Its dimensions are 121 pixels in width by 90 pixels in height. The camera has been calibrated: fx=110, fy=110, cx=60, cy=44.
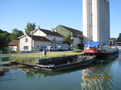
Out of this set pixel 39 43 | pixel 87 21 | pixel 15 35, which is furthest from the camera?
pixel 15 35

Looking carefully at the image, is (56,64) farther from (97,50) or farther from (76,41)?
(76,41)

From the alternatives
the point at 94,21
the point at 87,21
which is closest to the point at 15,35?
the point at 87,21

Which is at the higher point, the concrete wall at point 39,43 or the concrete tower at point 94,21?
the concrete tower at point 94,21

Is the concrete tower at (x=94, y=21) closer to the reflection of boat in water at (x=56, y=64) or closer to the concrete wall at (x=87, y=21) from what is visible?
the concrete wall at (x=87, y=21)

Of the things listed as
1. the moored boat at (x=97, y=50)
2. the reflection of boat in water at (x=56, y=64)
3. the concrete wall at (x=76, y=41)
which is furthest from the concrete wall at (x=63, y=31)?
the reflection of boat in water at (x=56, y=64)

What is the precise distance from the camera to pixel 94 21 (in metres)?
54.6

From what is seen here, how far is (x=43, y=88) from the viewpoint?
8.62 m

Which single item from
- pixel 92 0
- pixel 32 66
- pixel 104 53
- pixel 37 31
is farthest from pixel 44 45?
pixel 92 0

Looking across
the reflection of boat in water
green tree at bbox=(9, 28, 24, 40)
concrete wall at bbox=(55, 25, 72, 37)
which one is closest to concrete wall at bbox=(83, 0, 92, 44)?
concrete wall at bbox=(55, 25, 72, 37)

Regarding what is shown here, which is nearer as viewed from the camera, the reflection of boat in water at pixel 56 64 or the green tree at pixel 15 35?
the reflection of boat in water at pixel 56 64

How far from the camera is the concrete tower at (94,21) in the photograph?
177ft

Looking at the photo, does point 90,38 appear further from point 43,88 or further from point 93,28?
point 43,88

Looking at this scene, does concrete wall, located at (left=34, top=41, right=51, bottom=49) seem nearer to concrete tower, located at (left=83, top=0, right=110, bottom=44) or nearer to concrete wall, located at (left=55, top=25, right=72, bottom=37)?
concrete wall, located at (left=55, top=25, right=72, bottom=37)

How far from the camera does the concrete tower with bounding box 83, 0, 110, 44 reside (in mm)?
53875
